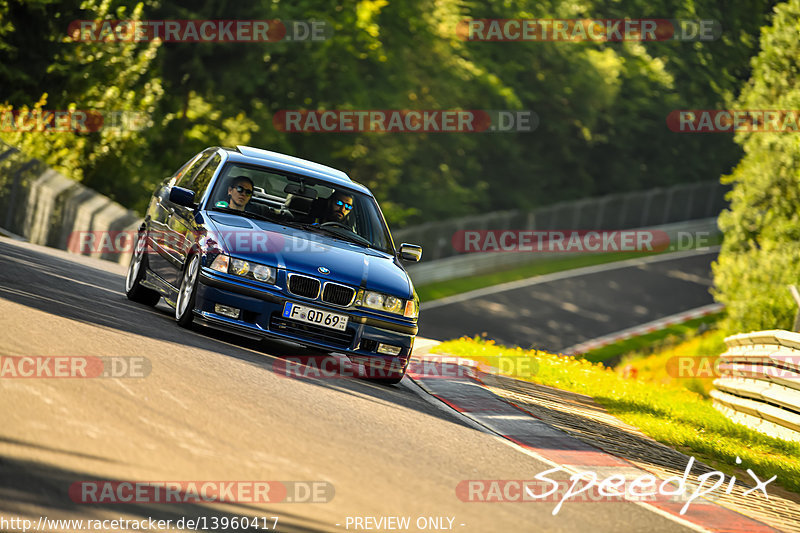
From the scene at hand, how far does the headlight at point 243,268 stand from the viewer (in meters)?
9.82

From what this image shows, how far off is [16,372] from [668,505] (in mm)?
4437

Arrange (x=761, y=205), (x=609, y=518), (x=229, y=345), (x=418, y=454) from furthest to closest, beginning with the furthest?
(x=761, y=205)
(x=229, y=345)
(x=418, y=454)
(x=609, y=518)

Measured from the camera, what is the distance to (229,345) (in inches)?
402

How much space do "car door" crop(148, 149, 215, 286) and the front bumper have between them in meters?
1.06

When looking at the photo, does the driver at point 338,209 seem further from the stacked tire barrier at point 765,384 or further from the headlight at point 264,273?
the stacked tire barrier at point 765,384

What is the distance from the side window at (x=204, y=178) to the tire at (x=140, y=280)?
896 mm

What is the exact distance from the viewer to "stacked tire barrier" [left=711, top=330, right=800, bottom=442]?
11.8 m

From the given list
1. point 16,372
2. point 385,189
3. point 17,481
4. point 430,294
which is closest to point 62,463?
point 17,481

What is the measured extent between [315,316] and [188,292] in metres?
1.24

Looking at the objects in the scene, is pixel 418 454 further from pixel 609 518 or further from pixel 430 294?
pixel 430 294

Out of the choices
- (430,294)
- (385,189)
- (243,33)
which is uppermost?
(243,33)
